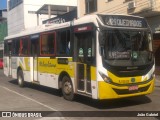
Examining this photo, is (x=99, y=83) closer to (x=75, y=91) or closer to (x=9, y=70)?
(x=75, y=91)

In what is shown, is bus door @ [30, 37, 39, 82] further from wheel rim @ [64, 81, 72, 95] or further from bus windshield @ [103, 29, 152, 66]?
bus windshield @ [103, 29, 152, 66]

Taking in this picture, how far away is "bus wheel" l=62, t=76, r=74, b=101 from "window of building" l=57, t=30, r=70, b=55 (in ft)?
3.11

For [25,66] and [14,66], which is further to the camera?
[14,66]

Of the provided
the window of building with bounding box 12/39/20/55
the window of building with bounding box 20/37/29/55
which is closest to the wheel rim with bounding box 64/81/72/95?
the window of building with bounding box 20/37/29/55

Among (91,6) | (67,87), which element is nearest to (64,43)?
(67,87)

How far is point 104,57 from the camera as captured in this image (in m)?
10.0

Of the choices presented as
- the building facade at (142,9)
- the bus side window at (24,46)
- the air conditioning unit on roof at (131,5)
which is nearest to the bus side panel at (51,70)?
the bus side window at (24,46)

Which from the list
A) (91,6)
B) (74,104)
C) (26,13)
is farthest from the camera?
(26,13)

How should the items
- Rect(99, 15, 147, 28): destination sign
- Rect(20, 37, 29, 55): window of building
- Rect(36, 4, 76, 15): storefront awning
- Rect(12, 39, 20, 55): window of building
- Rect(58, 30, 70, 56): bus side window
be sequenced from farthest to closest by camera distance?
Rect(36, 4, 76, 15): storefront awning, Rect(12, 39, 20, 55): window of building, Rect(20, 37, 29, 55): window of building, Rect(58, 30, 70, 56): bus side window, Rect(99, 15, 147, 28): destination sign

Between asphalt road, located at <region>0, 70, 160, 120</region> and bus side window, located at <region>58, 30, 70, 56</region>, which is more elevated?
bus side window, located at <region>58, 30, 70, 56</region>

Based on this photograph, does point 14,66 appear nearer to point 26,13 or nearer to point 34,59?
point 34,59

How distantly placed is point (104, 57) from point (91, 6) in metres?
17.5

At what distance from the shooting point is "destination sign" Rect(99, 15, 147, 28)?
1035 cm

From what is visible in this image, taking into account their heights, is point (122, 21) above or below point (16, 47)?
above
